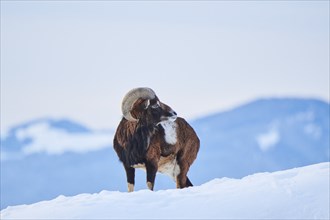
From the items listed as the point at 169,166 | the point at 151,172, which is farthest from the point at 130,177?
the point at 169,166

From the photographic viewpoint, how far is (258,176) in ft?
70.2

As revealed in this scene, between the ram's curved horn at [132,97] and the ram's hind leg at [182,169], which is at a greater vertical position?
the ram's curved horn at [132,97]

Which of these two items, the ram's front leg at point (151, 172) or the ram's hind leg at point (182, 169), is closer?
the ram's front leg at point (151, 172)

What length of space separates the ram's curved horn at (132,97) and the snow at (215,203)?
15.0ft

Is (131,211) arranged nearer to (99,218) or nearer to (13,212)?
(99,218)

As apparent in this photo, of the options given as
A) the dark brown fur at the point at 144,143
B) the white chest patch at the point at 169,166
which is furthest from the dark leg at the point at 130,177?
the white chest patch at the point at 169,166

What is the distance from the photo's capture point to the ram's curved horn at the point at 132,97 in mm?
25156

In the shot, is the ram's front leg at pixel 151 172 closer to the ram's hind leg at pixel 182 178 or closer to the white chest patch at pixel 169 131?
the white chest patch at pixel 169 131

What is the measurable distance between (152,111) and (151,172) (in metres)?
1.17

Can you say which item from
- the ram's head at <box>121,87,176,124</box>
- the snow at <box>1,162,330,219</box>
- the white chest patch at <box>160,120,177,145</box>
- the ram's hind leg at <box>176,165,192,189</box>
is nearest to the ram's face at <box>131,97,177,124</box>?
the ram's head at <box>121,87,176,124</box>

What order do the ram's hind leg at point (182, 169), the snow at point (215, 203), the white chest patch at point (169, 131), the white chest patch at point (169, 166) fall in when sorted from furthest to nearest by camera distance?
the ram's hind leg at point (182, 169)
the white chest patch at point (169, 166)
the white chest patch at point (169, 131)
the snow at point (215, 203)

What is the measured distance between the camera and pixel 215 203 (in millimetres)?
19594

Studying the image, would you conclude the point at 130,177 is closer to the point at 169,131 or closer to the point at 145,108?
the point at 169,131

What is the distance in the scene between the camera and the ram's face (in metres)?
25.3
